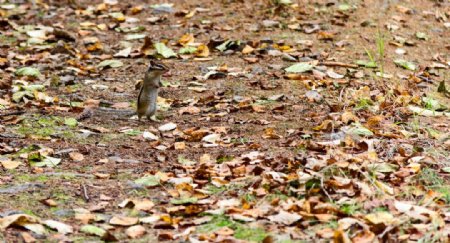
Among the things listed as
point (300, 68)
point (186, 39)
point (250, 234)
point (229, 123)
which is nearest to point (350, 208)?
point (250, 234)

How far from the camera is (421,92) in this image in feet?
25.1

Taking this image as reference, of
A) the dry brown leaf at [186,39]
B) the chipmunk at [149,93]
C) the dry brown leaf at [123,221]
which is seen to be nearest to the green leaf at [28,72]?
the chipmunk at [149,93]

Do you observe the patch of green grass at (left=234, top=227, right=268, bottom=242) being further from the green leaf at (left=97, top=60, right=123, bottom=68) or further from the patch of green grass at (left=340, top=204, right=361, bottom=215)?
the green leaf at (left=97, top=60, right=123, bottom=68)

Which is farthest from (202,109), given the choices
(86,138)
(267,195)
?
(267,195)

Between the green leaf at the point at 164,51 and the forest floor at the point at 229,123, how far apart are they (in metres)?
0.03

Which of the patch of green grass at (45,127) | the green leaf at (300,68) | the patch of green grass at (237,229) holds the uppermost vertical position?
the patch of green grass at (237,229)

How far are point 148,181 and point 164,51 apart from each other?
3.79m

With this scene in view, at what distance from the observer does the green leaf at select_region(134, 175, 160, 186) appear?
5.15m

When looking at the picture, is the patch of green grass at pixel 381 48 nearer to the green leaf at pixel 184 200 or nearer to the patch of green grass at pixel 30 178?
the green leaf at pixel 184 200

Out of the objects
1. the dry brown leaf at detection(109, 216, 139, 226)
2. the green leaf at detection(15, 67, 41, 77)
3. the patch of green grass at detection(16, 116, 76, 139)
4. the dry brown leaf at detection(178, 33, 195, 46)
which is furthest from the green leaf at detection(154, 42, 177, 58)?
the dry brown leaf at detection(109, 216, 139, 226)

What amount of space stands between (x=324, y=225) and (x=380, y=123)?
87.8 inches

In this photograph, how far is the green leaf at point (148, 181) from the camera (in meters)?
5.15

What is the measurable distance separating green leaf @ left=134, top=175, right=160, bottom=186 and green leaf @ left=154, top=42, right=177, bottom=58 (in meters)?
3.63

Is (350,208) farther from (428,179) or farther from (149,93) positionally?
(149,93)
